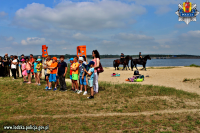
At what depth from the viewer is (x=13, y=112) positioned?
21.3 feet

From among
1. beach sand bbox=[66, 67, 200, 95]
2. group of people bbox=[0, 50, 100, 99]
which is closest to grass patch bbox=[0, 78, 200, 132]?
group of people bbox=[0, 50, 100, 99]

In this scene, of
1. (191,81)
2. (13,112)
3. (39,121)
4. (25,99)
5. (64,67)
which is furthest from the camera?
(191,81)

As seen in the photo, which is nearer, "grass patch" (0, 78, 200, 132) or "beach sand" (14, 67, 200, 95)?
"grass patch" (0, 78, 200, 132)

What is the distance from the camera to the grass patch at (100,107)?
199 inches

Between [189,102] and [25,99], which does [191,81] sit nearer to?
[189,102]

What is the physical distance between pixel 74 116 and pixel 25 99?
373cm

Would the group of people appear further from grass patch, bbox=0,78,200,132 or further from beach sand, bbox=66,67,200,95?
beach sand, bbox=66,67,200,95

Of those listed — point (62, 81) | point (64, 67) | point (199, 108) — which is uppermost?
point (64, 67)

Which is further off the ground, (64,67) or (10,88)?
(64,67)

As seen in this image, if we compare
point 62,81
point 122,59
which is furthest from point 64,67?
point 122,59

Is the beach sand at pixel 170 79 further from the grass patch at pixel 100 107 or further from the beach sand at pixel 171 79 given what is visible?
the grass patch at pixel 100 107

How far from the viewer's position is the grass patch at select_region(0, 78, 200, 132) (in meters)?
5.05

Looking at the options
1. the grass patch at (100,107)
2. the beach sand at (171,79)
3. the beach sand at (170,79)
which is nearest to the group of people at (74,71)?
the grass patch at (100,107)

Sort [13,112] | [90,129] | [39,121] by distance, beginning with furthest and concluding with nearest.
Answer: [13,112]
[39,121]
[90,129]
